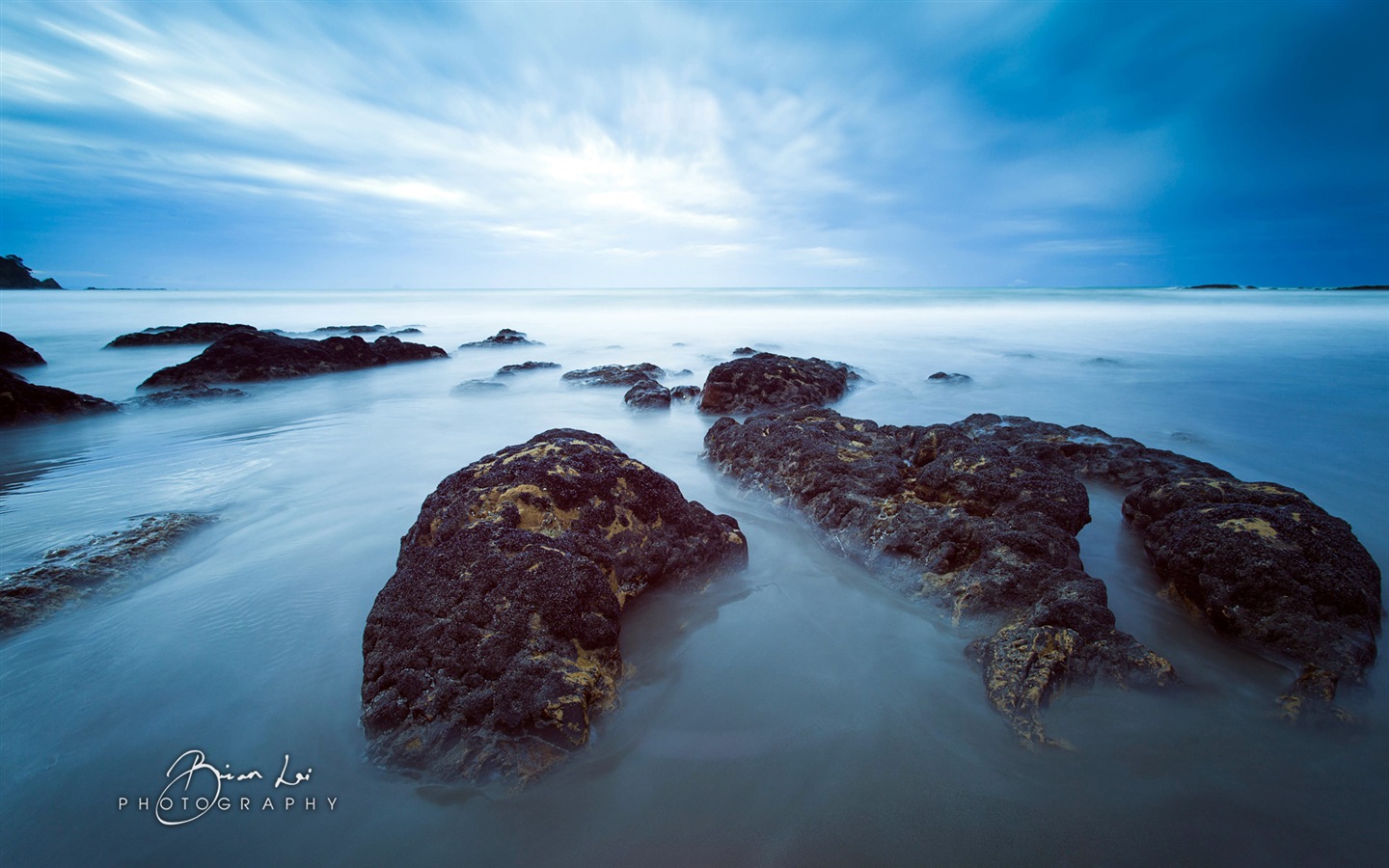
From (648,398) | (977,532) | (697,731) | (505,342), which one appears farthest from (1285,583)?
(505,342)

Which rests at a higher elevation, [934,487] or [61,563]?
[934,487]

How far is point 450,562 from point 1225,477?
5271 millimetres

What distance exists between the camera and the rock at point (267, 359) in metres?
11.2

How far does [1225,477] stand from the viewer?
4.03 metres

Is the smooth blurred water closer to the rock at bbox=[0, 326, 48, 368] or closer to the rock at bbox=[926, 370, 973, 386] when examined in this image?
the rock at bbox=[926, 370, 973, 386]

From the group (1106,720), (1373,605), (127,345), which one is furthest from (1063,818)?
(127,345)

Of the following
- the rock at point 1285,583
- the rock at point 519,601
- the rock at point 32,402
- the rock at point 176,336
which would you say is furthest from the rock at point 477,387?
the rock at point 176,336

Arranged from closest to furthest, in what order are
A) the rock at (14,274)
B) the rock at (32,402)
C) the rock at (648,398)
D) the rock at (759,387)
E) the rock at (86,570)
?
the rock at (86,570), the rock at (32,402), the rock at (759,387), the rock at (648,398), the rock at (14,274)

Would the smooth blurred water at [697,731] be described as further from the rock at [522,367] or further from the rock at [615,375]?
the rock at [522,367]

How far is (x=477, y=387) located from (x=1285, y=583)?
1139 centimetres

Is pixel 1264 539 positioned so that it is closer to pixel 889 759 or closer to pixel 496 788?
pixel 889 759

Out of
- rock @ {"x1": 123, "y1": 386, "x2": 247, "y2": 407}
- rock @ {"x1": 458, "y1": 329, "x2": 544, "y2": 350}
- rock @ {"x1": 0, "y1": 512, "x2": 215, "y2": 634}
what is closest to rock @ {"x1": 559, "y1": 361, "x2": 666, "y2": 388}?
rock @ {"x1": 123, "y1": 386, "x2": 247, "y2": 407}

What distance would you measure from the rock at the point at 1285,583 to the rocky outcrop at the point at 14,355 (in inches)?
788

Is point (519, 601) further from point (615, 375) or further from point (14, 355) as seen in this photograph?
point (14, 355)
